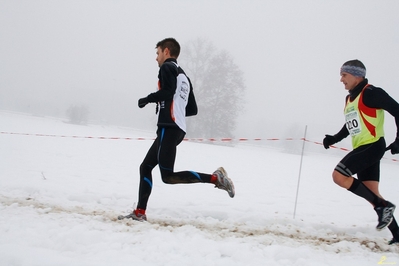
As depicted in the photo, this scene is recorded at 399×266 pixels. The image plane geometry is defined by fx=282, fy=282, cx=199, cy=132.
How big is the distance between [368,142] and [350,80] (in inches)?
29.2

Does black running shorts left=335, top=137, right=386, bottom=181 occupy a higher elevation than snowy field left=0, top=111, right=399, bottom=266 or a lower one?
higher

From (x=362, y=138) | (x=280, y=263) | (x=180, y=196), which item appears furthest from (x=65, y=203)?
(x=362, y=138)

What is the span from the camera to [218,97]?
2802 cm

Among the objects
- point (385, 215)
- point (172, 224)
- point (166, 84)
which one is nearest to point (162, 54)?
point (166, 84)

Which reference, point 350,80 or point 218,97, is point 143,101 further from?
point 218,97

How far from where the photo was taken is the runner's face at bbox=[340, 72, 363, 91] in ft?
10.6

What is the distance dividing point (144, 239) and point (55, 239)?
765mm

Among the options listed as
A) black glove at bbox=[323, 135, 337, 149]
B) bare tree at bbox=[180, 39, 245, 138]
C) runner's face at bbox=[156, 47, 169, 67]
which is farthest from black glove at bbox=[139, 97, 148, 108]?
bare tree at bbox=[180, 39, 245, 138]

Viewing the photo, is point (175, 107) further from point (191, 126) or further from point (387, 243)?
point (191, 126)

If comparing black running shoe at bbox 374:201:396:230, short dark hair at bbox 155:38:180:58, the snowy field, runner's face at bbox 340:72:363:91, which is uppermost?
short dark hair at bbox 155:38:180:58

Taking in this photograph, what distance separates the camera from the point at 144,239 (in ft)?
8.46

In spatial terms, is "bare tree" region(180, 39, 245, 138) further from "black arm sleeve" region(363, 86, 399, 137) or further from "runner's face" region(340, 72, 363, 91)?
"black arm sleeve" region(363, 86, 399, 137)

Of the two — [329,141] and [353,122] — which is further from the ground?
[353,122]

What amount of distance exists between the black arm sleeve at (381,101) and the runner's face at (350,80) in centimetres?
22
